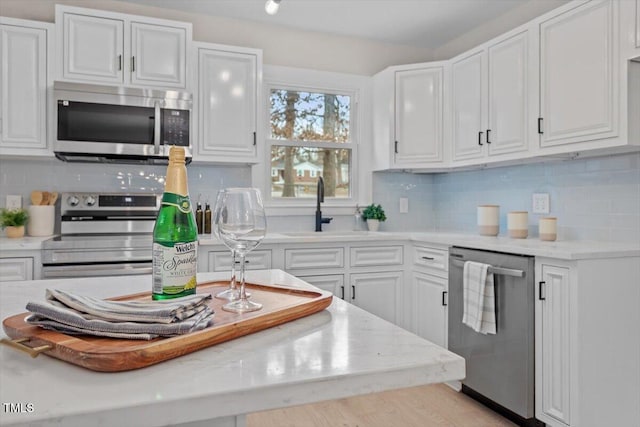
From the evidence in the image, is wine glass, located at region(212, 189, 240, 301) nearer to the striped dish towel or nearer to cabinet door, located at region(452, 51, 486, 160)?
the striped dish towel

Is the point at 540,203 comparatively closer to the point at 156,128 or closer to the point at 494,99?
the point at 494,99

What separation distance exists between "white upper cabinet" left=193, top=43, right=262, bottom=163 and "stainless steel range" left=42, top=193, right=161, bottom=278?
22.5 inches

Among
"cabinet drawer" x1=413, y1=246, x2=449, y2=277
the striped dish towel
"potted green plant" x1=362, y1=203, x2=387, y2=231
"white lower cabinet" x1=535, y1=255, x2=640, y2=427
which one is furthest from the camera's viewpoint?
"potted green plant" x1=362, y1=203, x2=387, y2=231

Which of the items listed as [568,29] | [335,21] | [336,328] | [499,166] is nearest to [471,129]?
[499,166]

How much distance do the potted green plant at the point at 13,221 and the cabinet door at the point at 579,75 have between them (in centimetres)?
317

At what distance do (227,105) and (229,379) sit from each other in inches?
109

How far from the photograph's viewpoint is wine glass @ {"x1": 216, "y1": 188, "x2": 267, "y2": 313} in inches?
34.2

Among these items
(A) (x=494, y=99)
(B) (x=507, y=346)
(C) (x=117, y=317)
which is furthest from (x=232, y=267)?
(A) (x=494, y=99)

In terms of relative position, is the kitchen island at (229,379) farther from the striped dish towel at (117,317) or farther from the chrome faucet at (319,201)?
the chrome faucet at (319,201)

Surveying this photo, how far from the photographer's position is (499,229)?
3.20 metres

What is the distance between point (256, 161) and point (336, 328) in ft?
8.23

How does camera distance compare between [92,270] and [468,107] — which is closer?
[92,270]

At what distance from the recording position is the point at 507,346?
7.52 feet

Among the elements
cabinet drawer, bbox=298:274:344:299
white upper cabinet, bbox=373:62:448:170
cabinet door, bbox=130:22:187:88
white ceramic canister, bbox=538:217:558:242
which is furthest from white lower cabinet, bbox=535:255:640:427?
cabinet door, bbox=130:22:187:88
